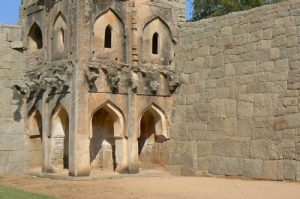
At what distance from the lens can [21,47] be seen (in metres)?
15.3

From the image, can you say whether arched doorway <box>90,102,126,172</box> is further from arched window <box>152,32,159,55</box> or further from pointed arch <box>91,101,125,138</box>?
arched window <box>152,32,159,55</box>

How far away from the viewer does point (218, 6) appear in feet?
70.1

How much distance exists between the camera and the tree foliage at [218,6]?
20723 millimetres

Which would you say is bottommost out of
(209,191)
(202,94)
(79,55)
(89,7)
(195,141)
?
(209,191)

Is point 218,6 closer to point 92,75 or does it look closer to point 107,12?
point 107,12

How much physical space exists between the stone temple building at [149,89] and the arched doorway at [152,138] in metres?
0.03

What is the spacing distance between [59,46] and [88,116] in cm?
218

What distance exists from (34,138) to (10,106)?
1.12 meters

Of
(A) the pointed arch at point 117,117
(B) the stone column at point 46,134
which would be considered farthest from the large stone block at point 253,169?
(B) the stone column at point 46,134

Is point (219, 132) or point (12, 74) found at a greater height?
point (12, 74)

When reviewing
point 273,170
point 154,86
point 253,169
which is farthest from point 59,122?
point 273,170

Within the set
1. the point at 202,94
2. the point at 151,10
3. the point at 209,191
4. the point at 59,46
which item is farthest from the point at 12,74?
the point at 209,191

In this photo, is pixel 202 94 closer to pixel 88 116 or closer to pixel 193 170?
pixel 193 170

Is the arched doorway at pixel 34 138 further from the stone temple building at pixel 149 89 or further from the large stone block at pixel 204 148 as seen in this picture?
the large stone block at pixel 204 148
